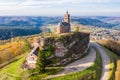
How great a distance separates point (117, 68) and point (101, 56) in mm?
17415

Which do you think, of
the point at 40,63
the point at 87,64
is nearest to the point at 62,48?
the point at 87,64

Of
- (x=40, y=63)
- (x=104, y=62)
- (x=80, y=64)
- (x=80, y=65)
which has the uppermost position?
(x=40, y=63)

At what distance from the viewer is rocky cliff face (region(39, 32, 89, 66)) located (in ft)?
311

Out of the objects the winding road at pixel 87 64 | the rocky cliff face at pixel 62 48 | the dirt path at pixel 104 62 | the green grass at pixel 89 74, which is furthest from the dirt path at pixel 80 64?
the dirt path at pixel 104 62

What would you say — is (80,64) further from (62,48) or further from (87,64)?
(62,48)

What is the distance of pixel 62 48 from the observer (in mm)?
98438

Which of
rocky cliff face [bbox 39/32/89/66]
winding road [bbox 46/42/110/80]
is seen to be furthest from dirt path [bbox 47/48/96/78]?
rocky cliff face [bbox 39/32/89/66]

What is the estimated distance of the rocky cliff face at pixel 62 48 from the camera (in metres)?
94.9

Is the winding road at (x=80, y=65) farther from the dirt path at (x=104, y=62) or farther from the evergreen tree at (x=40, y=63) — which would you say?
the dirt path at (x=104, y=62)

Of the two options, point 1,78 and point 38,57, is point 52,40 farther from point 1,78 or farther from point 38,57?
point 1,78

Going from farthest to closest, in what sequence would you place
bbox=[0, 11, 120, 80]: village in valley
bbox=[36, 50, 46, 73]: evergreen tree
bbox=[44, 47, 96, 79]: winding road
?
bbox=[44, 47, 96, 79]: winding road
bbox=[0, 11, 120, 80]: village in valley
bbox=[36, 50, 46, 73]: evergreen tree

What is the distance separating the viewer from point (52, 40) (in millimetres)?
97312

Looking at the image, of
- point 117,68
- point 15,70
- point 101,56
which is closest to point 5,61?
point 15,70

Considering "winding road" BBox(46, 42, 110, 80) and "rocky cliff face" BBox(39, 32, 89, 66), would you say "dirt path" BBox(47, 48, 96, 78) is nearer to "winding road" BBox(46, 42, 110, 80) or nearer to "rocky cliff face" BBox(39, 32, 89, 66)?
"winding road" BBox(46, 42, 110, 80)
